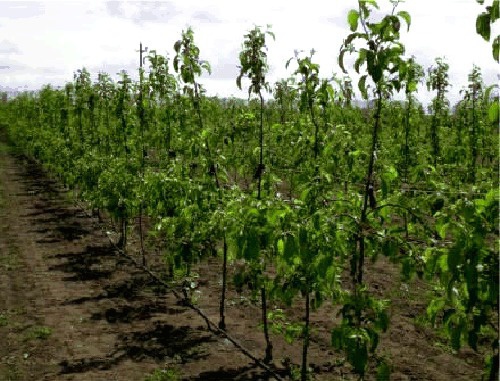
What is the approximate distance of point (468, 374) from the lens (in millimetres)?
7273

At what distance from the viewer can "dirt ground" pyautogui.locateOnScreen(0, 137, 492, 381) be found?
7.36m

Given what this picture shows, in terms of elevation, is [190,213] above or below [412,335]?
above

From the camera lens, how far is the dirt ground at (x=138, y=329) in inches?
290

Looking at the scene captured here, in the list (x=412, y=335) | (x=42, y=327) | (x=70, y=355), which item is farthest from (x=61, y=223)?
(x=412, y=335)

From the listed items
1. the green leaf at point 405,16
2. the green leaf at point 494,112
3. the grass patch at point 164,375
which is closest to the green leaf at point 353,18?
the green leaf at point 405,16

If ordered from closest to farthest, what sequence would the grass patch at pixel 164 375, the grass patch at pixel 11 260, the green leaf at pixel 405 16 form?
the green leaf at pixel 405 16 < the grass patch at pixel 164 375 < the grass patch at pixel 11 260

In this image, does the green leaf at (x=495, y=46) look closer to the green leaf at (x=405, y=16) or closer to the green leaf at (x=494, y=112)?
the green leaf at (x=494, y=112)

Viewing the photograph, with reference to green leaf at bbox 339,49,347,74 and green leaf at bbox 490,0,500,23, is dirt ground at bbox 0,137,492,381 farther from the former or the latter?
green leaf at bbox 490,0,500,23

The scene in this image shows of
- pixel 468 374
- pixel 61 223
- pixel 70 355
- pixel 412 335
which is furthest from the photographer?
pixel 61 223

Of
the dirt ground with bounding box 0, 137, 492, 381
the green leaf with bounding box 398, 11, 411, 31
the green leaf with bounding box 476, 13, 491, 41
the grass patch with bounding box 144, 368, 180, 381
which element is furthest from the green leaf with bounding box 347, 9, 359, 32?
the grass patch with bounding box 144, 368, 180, 381

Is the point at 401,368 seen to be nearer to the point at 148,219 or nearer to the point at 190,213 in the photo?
the point at 190,213

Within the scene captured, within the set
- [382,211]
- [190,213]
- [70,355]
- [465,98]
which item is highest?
[465,98]

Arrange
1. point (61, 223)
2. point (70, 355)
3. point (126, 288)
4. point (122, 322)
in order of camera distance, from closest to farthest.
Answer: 1. point (70, 355)
2. point (122, 322)
3. point (126, 288)
4. point (61, 223)

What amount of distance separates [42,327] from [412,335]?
6074mm
